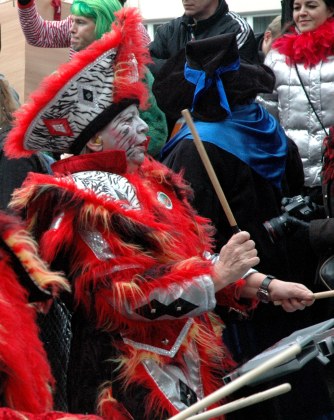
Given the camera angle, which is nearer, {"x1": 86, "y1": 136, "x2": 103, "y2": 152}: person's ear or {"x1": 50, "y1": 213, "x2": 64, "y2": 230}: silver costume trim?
{"x1": 50, "y1": 213, "x2": 64, "y2": 230}: silver costume trim

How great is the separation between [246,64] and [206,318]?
152 centimetres

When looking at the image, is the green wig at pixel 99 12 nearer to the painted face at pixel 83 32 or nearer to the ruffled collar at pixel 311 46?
the painted face at pixel 83 32

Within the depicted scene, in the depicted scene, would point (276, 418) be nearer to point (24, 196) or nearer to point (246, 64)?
point (24, 196)

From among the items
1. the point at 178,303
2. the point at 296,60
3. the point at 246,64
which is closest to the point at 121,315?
the point at 178,303

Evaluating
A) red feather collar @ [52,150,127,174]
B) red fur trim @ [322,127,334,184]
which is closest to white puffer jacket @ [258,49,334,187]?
red fur trim @ [322,127,334,184]

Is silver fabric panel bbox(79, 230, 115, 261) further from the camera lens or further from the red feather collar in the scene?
the camera lens

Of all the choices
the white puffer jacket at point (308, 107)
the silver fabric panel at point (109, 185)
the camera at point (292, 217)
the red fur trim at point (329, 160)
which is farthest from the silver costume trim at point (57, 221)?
the white puffer jacket at point (308, 107)

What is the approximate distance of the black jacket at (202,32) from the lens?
5652 mm

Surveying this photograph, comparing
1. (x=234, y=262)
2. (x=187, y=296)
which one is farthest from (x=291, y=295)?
(x=187, y=296)

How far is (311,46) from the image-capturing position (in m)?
5.40

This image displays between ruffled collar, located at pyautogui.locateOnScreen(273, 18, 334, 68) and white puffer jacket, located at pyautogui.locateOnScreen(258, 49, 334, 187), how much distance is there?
0.10ft

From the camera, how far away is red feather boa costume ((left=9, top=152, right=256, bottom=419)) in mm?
3467

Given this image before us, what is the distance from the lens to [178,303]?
3.47m

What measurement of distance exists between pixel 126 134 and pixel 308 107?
177cm
